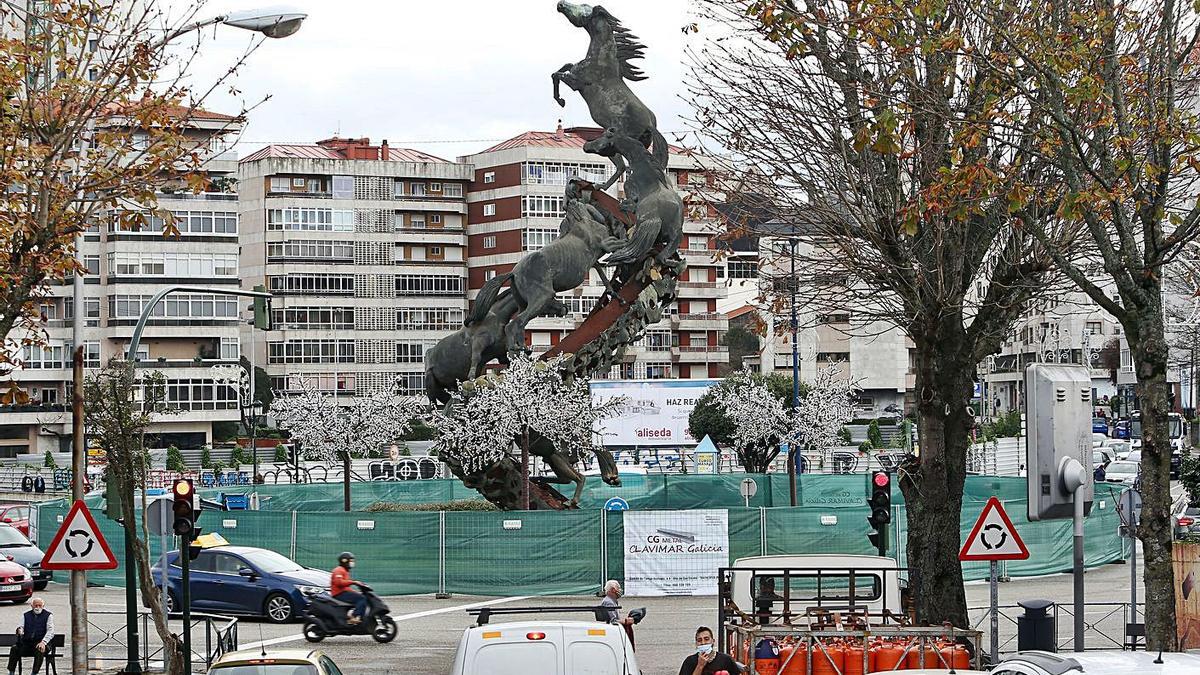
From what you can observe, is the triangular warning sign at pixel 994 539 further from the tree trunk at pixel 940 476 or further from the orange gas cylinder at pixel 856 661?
the tree trunk at pixel 940 476

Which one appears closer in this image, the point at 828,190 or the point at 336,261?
the point at 828,190

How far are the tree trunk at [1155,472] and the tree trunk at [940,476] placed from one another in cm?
552

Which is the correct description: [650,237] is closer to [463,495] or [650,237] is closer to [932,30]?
[463,495]

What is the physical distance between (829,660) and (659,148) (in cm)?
2332

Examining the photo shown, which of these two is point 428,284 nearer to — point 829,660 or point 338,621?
point 338,621

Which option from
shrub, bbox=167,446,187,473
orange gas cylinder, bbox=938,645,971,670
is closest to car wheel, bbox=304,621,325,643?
orange gas cylinder, bbox=938,645,971,670

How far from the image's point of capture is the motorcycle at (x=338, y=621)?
24047 mm

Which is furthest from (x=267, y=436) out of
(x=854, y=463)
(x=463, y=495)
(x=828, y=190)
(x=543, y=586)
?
(x=828, y=190)

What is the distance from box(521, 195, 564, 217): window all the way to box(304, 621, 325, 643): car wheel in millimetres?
80861

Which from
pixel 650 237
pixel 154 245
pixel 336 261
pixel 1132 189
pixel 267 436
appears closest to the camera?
pixel 1132 189

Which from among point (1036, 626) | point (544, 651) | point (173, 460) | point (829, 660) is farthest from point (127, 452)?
point (173, 460)

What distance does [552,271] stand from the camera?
124ft

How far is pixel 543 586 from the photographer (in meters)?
30.6

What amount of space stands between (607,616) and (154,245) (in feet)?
261
